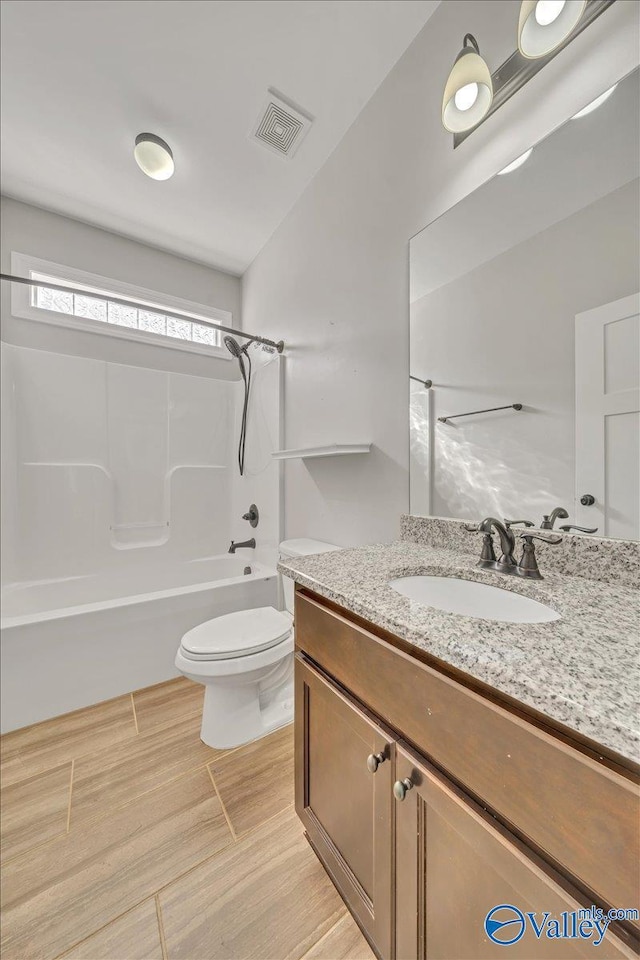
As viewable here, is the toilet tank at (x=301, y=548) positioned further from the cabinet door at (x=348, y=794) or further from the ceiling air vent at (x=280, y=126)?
the ceiling air vent at (x=280, y=126)

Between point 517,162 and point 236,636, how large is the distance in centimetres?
190

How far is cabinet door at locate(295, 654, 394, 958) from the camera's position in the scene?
689 millimetres

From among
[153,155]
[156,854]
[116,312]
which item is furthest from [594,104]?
[116,312]

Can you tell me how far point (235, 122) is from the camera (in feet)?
5.47

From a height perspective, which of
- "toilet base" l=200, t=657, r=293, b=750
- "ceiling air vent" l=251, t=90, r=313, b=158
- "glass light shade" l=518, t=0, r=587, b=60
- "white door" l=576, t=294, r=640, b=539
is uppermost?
"ceiling air vent" l=251, t=90, r=313, b=158

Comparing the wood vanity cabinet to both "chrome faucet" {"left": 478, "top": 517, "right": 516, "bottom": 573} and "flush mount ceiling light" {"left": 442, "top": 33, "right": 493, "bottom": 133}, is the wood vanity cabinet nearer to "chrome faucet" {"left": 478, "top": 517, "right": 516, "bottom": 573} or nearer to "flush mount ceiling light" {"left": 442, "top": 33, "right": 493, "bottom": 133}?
"chrome faucet" {"left": 478, "top": 517, "right": 516, "bottom": 573}

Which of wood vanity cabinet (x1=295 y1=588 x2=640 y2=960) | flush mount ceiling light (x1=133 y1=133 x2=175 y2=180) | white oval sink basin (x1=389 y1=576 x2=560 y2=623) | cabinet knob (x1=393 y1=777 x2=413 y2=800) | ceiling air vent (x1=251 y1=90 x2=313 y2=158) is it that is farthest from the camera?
flush mount ceiling light (x1=133 y1=133 x2=175 y2=180)

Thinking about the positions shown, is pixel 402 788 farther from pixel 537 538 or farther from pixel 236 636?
pixel 236 636

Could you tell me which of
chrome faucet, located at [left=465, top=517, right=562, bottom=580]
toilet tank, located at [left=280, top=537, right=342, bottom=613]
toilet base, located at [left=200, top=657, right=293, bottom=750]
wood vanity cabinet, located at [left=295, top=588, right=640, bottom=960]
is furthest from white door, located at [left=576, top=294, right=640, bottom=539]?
toilet base, located at [left=200, top=657, right=293, bottom=750]

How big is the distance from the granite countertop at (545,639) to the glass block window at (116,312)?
203cm

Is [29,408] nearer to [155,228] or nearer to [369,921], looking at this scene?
[155,228]

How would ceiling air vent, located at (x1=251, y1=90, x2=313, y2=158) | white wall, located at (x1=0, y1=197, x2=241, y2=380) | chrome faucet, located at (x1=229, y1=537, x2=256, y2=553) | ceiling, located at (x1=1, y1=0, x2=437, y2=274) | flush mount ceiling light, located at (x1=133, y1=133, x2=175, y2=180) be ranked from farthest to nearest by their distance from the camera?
chrome faucet, located at (x1=229, y1=537, x2=256, y2=553)
white wall, located at (x1=0, y1=197, x2=241, y2=380)
flush mount ceiling light, located at (x1=133, y1=133, x2=175, y2=180)
ceiling air vent, located at (x1=251, y1=90, x2=313, y2=158)
ceiling, located at (x1=1, y1=0, x2=437, y2=274)

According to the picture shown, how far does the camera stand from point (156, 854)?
1.02 m

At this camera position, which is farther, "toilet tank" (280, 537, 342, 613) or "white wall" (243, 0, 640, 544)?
"toilet tank" (280, 537, 342, 613)
